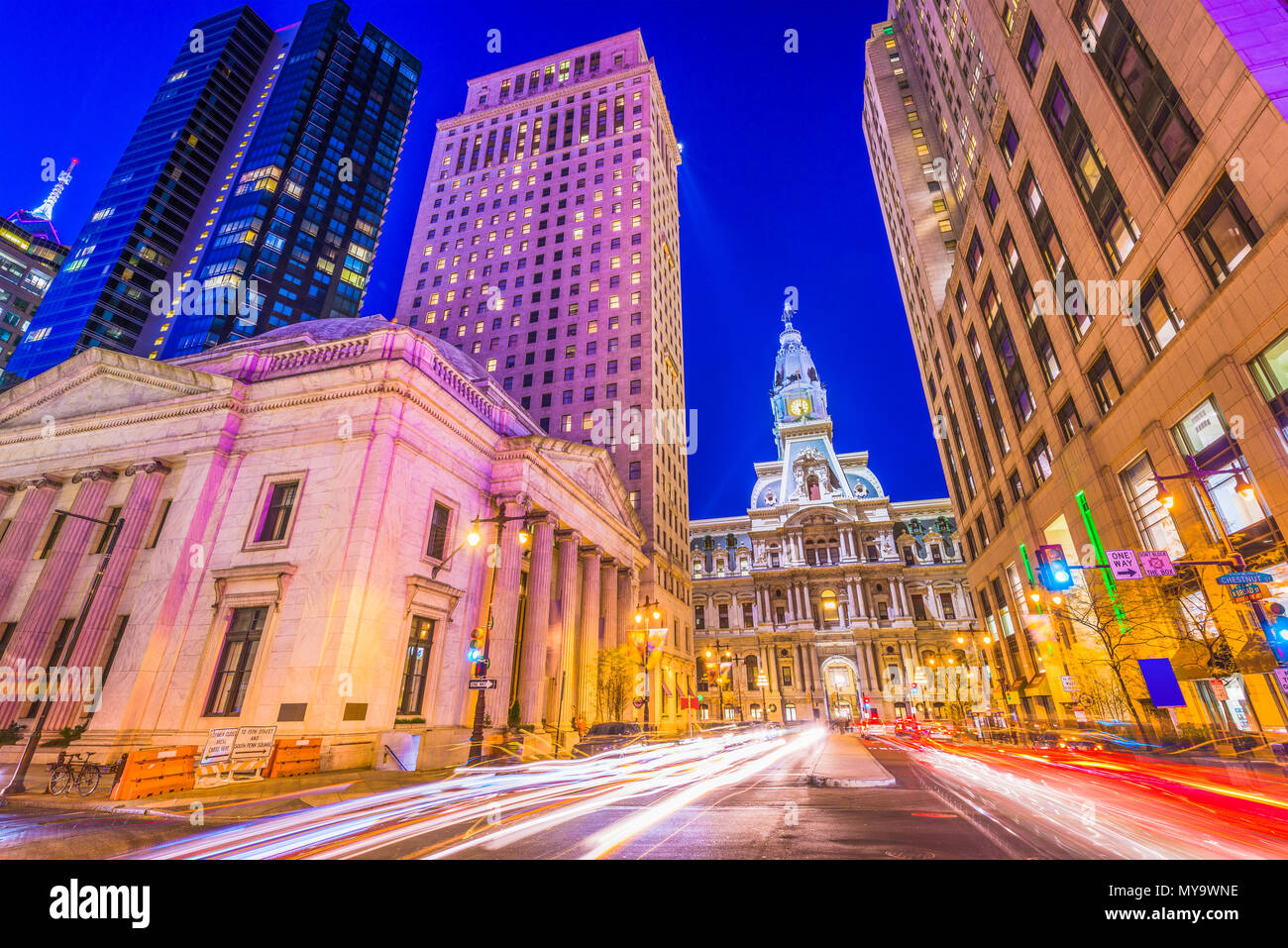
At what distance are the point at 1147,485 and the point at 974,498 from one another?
2670cm

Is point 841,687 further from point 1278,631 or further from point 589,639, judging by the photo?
point 1278,631

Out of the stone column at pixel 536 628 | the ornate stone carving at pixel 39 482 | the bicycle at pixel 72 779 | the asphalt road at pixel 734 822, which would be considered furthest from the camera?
the stone column at pixel 536 628

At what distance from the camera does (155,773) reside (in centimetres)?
1347

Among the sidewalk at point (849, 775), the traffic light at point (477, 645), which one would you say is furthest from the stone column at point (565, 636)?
the sidewalk at point (849, 775)

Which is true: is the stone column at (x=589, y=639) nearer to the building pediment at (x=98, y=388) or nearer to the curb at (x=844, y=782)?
the curb at (x=844, y=782)

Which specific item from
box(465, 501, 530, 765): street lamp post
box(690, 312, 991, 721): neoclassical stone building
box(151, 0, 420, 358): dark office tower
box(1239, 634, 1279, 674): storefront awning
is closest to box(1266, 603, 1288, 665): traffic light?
box(1239, 634, 1279, 674): storefront awning

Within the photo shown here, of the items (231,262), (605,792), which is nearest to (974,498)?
(605,792)

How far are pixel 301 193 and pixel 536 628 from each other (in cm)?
11738

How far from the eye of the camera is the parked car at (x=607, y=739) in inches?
962

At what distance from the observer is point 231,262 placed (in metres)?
96.6

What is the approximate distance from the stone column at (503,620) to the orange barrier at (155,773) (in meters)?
11.7

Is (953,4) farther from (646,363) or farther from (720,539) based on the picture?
(720,539)

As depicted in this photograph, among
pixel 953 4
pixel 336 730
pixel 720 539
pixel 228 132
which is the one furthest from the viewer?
pixel 228 132
